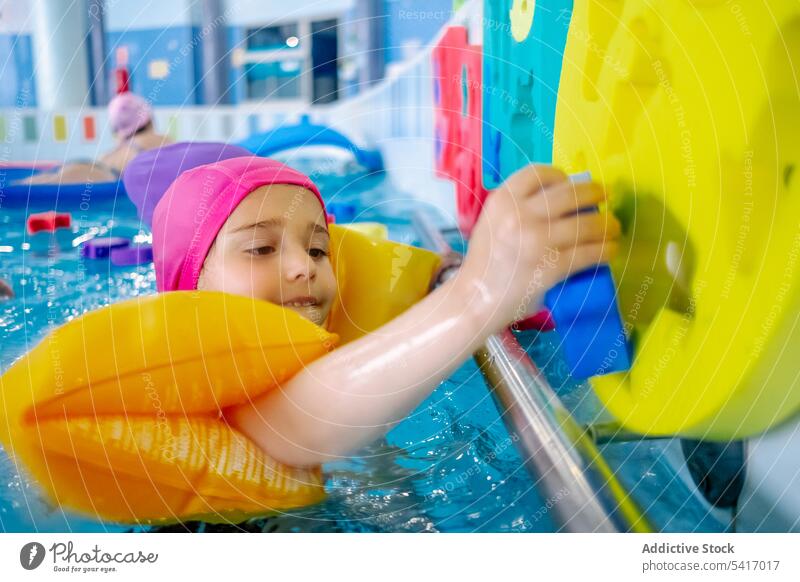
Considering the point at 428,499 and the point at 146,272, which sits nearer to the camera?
the point at 428,499

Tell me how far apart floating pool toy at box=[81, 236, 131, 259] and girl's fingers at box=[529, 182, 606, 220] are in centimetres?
87

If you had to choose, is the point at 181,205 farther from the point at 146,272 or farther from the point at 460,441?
the point at 146,272

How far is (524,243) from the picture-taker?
0.42m

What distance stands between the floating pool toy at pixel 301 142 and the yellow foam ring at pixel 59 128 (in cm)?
111

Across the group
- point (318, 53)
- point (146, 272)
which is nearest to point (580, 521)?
point (146, 272)

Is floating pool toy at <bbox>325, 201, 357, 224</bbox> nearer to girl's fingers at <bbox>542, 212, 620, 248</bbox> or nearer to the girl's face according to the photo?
the girl's face

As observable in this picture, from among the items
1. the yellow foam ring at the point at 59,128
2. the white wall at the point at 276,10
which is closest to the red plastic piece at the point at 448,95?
the white wall at the point at 276,10

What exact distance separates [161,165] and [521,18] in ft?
1.32

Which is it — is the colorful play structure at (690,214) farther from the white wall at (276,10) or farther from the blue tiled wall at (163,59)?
the blue tiled wall at (163,59)

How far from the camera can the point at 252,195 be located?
63cm

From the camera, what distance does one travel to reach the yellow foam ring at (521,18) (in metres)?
0.74

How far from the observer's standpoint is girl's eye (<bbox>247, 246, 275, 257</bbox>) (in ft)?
1.98

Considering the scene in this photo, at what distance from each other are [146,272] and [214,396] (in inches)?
25.5

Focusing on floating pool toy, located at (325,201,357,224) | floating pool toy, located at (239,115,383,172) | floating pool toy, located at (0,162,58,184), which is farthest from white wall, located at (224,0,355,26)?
floating pool toy, located at (325,201,357,224)
